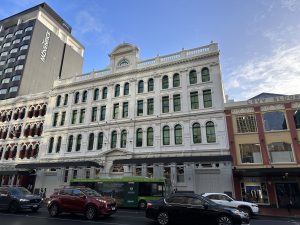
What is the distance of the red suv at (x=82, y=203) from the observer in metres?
13.2

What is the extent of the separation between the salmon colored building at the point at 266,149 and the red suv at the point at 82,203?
576 inches

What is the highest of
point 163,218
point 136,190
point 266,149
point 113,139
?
point 113,139

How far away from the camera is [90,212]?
43.8 ft

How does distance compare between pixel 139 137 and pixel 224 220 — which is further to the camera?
pixel 139 137

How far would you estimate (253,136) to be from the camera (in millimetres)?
25047

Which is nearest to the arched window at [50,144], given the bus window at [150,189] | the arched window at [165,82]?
the arched window at [165,82]

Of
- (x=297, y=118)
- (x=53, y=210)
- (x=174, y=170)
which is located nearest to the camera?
(x=53, y=210)

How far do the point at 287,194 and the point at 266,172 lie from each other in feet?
12.1

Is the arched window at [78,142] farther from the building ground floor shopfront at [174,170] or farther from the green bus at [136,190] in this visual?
the green bus at [136,190]

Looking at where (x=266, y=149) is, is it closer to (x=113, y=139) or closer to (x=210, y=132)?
(x=210, y=132)

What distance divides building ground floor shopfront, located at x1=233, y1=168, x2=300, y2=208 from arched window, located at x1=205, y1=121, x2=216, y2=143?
172 inches

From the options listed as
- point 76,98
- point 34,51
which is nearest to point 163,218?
point 76,98

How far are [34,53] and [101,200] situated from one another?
196 feet

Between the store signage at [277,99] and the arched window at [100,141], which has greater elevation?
the store signage at [277,99]
